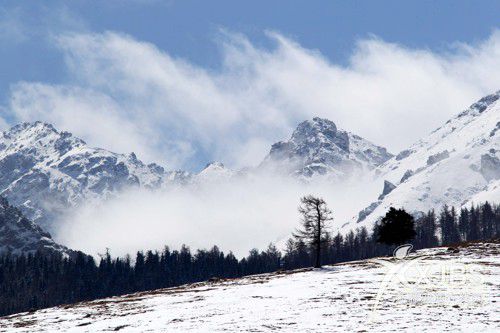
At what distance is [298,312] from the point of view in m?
46.0

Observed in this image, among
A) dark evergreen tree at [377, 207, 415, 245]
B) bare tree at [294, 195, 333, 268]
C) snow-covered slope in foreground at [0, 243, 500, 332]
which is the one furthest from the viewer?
dark evergreen tree at [377, 207, 415, 245]

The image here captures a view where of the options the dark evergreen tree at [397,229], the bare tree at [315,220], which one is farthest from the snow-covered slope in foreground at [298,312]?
the dark evergreen tree at [397,229]

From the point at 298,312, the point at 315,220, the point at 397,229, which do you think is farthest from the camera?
the point at 397,229

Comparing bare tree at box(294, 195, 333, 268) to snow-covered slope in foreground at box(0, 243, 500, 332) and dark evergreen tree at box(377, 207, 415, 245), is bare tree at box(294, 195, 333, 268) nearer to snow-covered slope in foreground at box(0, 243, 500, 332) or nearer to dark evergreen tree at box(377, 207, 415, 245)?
dark evergreen tree at box(377, 207, 415, 245)

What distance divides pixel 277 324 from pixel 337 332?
18.0 ft

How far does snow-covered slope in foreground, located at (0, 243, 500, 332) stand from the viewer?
39475 mm

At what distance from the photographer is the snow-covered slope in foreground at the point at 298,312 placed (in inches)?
1554

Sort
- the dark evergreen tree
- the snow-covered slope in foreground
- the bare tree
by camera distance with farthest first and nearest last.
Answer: the dark evergreen tree
the bare tree
the snow-covered slope in foreground

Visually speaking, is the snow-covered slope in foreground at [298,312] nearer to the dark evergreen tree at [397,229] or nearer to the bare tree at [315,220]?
the bare tree at [315,220]

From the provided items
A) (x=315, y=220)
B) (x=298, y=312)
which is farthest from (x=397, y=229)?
(x=298, y=312)

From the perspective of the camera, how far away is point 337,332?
37.6 metres

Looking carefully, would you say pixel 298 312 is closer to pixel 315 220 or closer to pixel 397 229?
pixel 315 220

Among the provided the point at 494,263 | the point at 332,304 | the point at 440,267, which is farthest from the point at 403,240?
the point at 332,304

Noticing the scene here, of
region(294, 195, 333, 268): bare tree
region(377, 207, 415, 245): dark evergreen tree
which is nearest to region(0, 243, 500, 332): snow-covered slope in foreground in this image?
region(294, 195, 333, 268): bare tree
